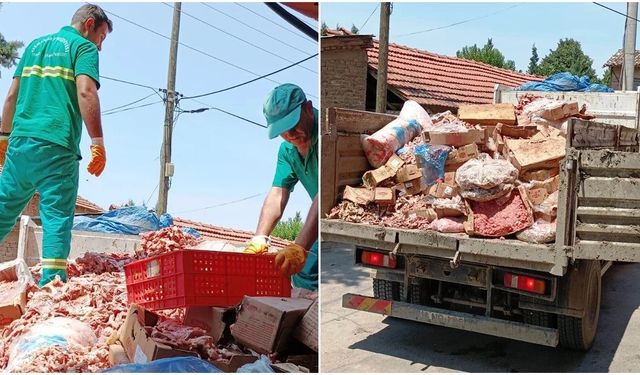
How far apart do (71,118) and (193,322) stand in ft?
4.26

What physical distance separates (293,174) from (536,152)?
5.99 ft

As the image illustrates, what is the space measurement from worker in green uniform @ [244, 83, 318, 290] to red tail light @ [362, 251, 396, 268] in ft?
2.37

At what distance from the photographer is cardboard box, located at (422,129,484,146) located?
474cm

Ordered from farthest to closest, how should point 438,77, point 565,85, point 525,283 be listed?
point 438,77 → point 565,85 → point 525,283

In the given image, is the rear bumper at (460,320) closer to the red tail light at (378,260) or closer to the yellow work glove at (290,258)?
the red tail light at (378,260)

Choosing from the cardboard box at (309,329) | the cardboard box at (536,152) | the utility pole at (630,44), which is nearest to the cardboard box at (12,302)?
the cardboard box at (309,329)

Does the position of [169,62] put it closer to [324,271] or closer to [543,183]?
[543,183]

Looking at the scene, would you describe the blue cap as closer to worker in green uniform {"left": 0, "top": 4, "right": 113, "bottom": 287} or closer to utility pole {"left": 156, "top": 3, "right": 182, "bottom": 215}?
utility pole {"left": 156, "top": 3, "right": 182, "bottom": 215}

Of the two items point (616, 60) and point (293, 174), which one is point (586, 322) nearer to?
point (293, 174)

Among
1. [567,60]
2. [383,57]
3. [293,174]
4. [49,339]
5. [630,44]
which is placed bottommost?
[49,339]

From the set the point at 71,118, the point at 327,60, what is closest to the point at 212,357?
the point at 71,118

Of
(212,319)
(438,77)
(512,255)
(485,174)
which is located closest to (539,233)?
(512,255)

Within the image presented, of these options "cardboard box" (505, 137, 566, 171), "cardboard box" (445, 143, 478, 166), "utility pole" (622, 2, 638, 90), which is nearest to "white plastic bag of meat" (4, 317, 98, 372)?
"cardboard box" (445, 143, 478, 166)

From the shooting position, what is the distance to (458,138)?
187 inches
